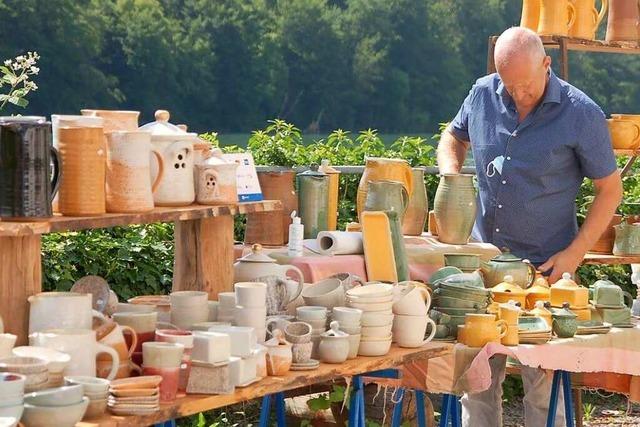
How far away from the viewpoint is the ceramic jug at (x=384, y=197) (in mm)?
4105

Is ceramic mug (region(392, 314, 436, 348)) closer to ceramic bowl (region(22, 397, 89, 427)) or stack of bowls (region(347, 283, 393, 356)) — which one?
stack of bowls (region(347, 283, 393, 356))

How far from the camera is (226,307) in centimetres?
320

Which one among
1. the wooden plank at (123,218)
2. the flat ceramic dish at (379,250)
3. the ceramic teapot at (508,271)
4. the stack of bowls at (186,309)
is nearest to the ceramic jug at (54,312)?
the wooden plank at (123,218)

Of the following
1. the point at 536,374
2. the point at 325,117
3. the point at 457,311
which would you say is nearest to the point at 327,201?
the point at 457,311

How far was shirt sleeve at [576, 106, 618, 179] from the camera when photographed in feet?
14.6

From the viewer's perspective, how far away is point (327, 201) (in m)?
4.19

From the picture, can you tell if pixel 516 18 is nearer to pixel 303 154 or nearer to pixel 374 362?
pixel 303 154

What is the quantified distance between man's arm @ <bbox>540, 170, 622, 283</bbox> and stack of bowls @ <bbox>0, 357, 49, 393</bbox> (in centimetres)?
238

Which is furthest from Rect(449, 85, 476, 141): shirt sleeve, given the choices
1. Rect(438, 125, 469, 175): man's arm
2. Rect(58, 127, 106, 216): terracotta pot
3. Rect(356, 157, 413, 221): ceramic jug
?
Rect(58, 127, 106, 216): terracotta pot

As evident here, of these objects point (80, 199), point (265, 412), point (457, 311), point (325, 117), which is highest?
point (325, 117)

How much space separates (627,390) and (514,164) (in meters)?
0.96

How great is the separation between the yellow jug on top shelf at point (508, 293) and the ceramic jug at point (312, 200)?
2.13ft

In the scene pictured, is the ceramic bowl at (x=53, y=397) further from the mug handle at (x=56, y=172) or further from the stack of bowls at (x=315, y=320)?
the stack of bowls at (x=315, y=320)

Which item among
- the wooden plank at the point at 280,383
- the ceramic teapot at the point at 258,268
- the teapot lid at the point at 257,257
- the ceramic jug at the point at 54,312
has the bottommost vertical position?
the wooden plank at the point at 280,383
